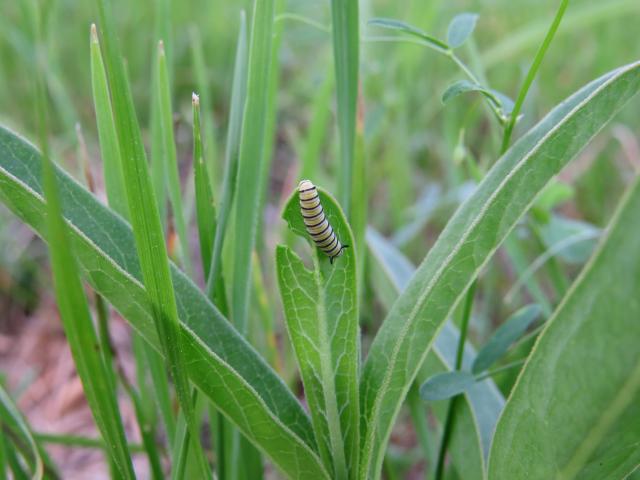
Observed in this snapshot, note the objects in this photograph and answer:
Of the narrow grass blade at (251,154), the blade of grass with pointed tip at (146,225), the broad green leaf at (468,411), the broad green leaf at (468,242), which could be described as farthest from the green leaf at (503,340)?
the blade of grass with pointed tip at (146,225)

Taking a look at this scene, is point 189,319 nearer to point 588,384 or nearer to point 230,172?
point 230,172

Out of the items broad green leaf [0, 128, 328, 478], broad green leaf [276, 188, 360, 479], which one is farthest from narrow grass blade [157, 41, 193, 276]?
broad green leaf [276, 188, 360, 479]

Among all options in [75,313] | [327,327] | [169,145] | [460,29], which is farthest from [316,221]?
[460,29]

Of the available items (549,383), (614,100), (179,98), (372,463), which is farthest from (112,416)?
(179,98)

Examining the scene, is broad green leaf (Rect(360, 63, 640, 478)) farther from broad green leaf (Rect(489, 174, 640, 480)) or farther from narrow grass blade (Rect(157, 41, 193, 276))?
narrow grass blade (Rect(157, 41, 193, 276))

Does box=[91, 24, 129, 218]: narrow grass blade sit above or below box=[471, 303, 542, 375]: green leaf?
above

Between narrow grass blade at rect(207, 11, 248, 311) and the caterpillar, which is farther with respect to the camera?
narrow grass blade at rect(207, 11, 248, 311)

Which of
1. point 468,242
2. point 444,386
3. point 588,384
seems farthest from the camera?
point 444,386
